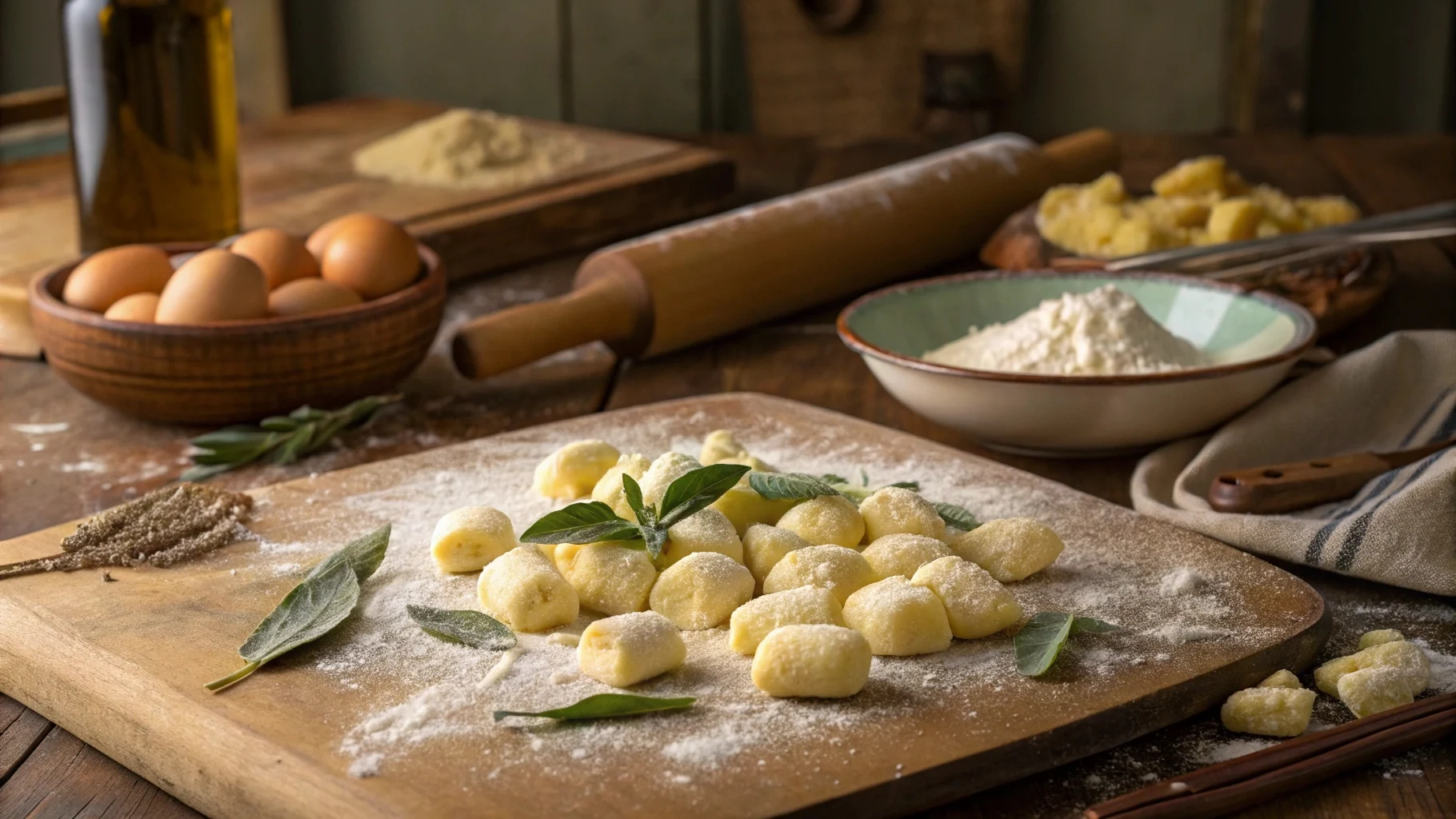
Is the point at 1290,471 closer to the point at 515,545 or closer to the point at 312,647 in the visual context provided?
the point at 515,545

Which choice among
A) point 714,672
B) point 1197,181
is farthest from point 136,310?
point 1197,181

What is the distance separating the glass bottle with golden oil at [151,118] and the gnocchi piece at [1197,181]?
1327mm

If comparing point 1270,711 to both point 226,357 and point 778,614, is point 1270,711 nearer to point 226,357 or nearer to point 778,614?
point 778,614

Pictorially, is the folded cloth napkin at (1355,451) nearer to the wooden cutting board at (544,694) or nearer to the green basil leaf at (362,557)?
the wooden cutting board at (544,694)

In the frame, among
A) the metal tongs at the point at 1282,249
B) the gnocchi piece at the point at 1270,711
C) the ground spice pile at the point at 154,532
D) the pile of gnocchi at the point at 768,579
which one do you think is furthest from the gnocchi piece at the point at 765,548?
the metal tongs at the point at 1282,249

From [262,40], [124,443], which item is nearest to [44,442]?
[124,443]

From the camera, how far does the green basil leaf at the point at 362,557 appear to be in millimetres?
1221

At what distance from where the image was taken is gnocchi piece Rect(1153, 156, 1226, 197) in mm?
2203

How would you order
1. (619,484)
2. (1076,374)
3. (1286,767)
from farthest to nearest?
(1076,374)
(619,484)
(1286,767)

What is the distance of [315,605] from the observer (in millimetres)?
1152

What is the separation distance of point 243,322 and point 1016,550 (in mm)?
867

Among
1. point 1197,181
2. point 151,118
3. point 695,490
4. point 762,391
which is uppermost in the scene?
point 151,118

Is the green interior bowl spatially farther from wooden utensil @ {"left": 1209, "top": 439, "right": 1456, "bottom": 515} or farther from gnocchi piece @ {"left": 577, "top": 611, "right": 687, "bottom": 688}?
gnocchi piece @ {"left": 577, "top": 611, "right": 687, "bottom": 688}

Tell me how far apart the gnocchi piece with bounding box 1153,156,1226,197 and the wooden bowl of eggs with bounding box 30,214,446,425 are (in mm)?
1095
